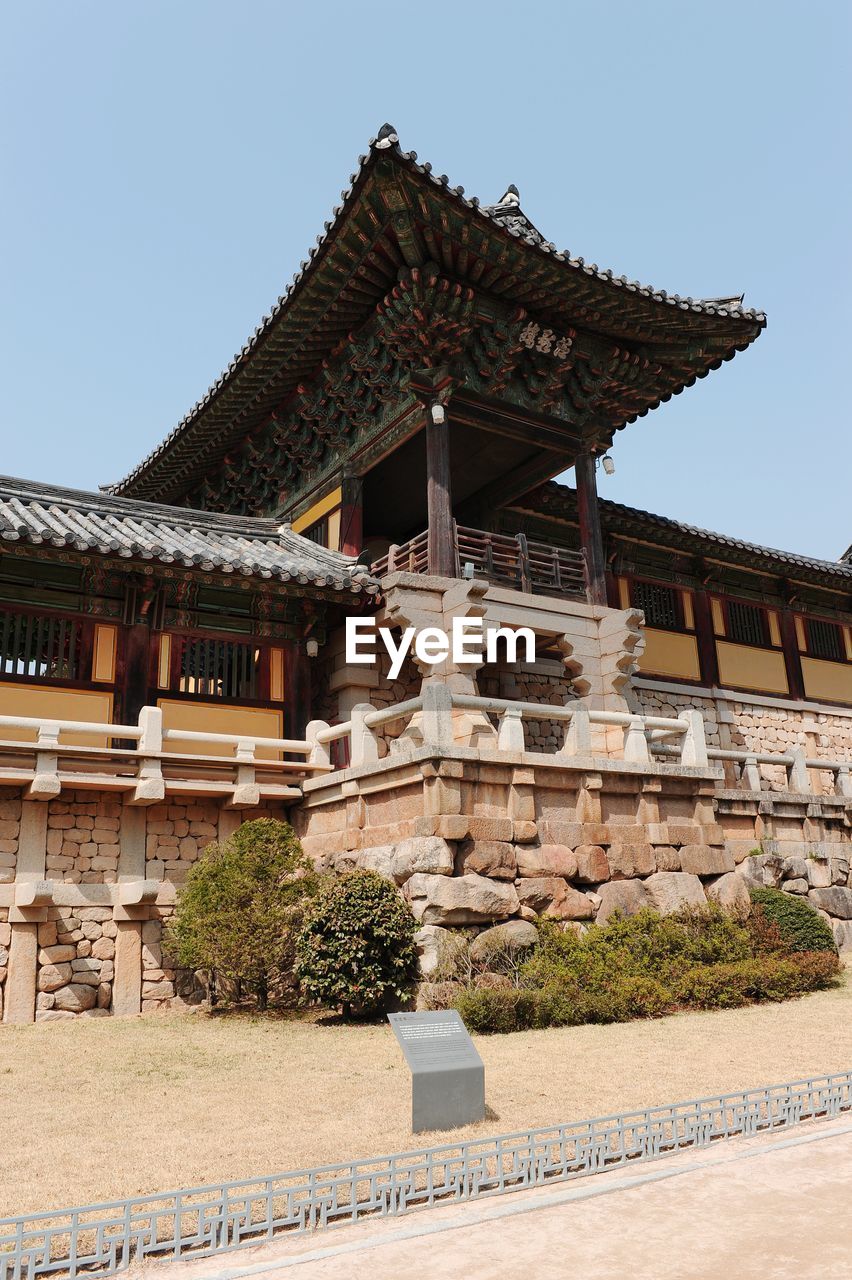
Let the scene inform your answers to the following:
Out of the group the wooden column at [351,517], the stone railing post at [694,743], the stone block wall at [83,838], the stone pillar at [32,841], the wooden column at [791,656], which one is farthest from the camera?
the wooden column at [791,656]

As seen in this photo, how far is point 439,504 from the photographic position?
16453mm

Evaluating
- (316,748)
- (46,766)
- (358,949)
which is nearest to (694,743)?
(316,748)

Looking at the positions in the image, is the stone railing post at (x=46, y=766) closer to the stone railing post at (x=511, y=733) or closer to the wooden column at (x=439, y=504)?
the stone railing post at (x=511, y=733)

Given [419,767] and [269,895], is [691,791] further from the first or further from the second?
[269,895]

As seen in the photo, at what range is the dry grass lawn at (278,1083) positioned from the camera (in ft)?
19.8

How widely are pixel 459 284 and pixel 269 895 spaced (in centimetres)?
1005

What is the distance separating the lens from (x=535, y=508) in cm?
2123

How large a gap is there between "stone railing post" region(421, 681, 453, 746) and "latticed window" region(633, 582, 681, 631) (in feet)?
36.3

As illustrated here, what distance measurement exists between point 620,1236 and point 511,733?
810 cm

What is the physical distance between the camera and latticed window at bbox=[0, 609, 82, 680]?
14188 mm

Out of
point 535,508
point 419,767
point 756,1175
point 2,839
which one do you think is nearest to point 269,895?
point 419,767

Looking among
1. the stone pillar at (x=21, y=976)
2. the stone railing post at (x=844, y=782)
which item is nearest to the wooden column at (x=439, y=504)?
the stone railing post at (x=844, y=782)

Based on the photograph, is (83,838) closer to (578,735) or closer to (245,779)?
(245,779)

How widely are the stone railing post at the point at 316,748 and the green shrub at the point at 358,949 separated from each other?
3.17m
